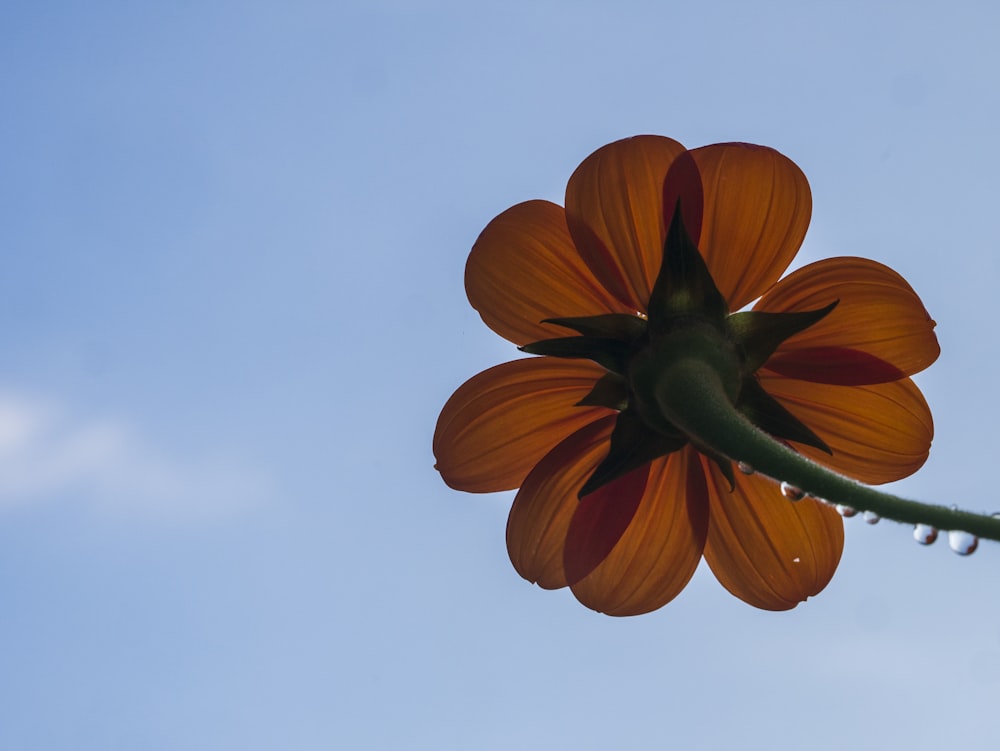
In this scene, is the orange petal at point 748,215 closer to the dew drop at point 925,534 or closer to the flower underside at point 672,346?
the flower underside at point 672,346

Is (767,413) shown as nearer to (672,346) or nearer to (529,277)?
(672,346)

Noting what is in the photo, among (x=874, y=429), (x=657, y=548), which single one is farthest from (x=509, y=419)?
(x=874, y=429)

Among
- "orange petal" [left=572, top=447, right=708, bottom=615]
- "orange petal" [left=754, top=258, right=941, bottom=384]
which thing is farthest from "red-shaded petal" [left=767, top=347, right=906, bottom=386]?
"orange petal" [left=572, top=447, right=708, bottom=615]

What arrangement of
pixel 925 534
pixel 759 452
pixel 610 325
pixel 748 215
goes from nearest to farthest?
pixel 925 534 → pixel 759 452 → pixel 748 215 → pixel 610 325

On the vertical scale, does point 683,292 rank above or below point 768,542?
above

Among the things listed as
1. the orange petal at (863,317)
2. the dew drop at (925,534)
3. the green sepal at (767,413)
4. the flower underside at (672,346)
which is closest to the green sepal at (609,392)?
the flower underside at (672,346)

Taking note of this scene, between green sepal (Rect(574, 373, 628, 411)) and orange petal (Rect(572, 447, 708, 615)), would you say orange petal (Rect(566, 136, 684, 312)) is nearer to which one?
green sepal (Rect(574, 373, 628, 411))

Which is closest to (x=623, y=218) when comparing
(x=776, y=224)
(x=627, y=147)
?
(x=627, y=147)
